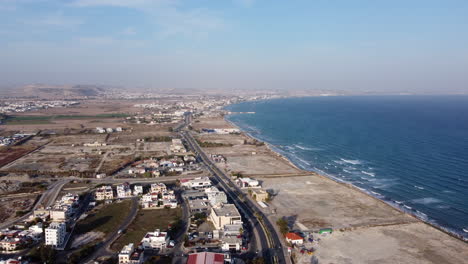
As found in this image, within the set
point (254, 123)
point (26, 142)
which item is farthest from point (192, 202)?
point (254, 123)

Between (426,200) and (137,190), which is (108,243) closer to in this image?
(137,190)

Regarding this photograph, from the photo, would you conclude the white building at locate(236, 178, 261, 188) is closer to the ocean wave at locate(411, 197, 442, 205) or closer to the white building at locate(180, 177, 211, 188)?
the white building at locate(180, 177, 211, 188)

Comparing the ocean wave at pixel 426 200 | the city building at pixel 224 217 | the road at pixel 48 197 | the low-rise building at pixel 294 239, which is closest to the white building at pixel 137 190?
the road at pixel 48 197

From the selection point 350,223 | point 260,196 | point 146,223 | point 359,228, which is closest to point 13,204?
point 146,223

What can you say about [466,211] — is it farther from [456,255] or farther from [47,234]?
[47,234]

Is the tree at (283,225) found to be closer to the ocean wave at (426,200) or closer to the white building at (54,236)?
the ocean wave at (426,200)

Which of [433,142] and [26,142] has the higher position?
[433,142]
